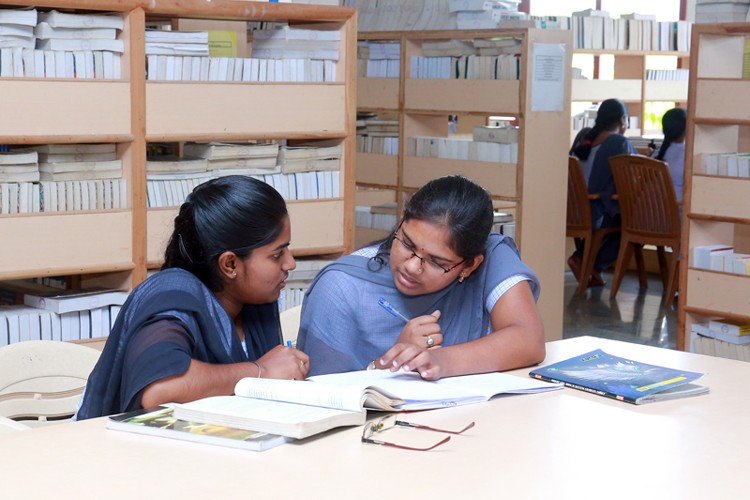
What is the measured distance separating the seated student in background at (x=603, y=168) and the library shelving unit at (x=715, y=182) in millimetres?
2550

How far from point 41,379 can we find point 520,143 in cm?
320

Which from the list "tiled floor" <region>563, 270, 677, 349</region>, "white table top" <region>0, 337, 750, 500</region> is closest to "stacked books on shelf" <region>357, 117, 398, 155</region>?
"tiled floor" <region>563, 270, 677, 349</region>

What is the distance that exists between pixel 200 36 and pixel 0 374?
1.86 metres

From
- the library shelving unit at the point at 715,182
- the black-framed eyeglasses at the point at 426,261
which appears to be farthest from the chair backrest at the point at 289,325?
the library shelving unit at the point at 715,182

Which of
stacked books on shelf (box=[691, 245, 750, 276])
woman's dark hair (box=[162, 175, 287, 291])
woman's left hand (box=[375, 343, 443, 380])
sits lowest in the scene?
stacked books on shelf (box=[691, 245, 750, 276])

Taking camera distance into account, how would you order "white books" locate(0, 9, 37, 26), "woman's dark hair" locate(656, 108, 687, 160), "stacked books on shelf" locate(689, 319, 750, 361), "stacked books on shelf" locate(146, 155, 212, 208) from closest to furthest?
"white books" locate(0, 9, 37, 26), "stacked books on shelf" locate(146, 155, 212, 208), "stacked books on shelf" locate(689, 319, 750, 361), "woman's dark hair" locate(656, 108, 687, 160)

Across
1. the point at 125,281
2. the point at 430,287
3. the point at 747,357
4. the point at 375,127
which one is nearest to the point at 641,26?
the point at 375,127

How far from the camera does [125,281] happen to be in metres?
3.92

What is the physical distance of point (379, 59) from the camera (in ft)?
19.6

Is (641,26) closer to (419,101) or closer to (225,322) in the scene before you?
(419,101)

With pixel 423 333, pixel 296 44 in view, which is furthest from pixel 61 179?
pixel 423 333

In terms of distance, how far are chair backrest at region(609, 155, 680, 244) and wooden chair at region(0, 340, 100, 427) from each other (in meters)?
4.87

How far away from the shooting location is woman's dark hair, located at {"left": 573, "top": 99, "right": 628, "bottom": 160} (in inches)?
302

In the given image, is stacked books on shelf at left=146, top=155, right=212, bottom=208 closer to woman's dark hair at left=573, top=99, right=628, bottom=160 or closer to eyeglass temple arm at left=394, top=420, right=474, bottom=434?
eyeglass temple arm at left=394, top=420, right=474, bottom=434
